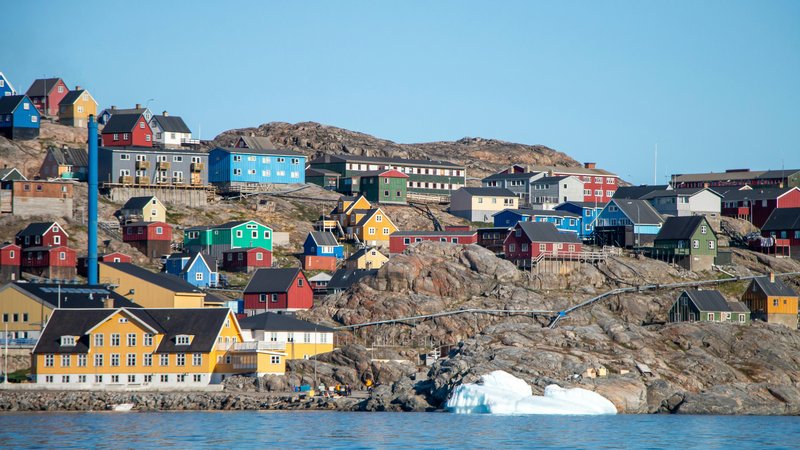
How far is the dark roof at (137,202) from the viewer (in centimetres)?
11700

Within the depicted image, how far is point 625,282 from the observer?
10775cm

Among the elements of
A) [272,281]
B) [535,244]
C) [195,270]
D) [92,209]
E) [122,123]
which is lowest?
[272,281]

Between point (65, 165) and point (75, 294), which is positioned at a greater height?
point (65, 165)

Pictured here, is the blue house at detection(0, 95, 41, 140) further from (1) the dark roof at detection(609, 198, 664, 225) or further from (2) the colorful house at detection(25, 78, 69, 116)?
(1) the dark roof at detection(609, 198, 664, 225)

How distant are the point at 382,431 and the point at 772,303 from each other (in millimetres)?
43358

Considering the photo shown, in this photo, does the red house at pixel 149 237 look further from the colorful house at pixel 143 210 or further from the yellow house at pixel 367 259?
the yellow house at pixel 367 259

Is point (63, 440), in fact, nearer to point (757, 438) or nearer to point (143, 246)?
point (757, 438)

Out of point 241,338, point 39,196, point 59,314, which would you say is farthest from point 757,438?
point 39,196

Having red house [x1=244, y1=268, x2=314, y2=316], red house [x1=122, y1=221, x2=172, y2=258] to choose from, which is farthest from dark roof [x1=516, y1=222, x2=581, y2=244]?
red house [x1=122, y1=221, x2=172, y2=258]

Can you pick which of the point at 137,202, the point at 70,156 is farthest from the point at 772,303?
the point at 70,156

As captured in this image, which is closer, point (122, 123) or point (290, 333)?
point (290, 333)

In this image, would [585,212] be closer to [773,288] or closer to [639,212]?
[639,212]

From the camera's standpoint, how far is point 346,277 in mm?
106000

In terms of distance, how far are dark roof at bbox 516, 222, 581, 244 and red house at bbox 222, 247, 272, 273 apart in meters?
20.9
